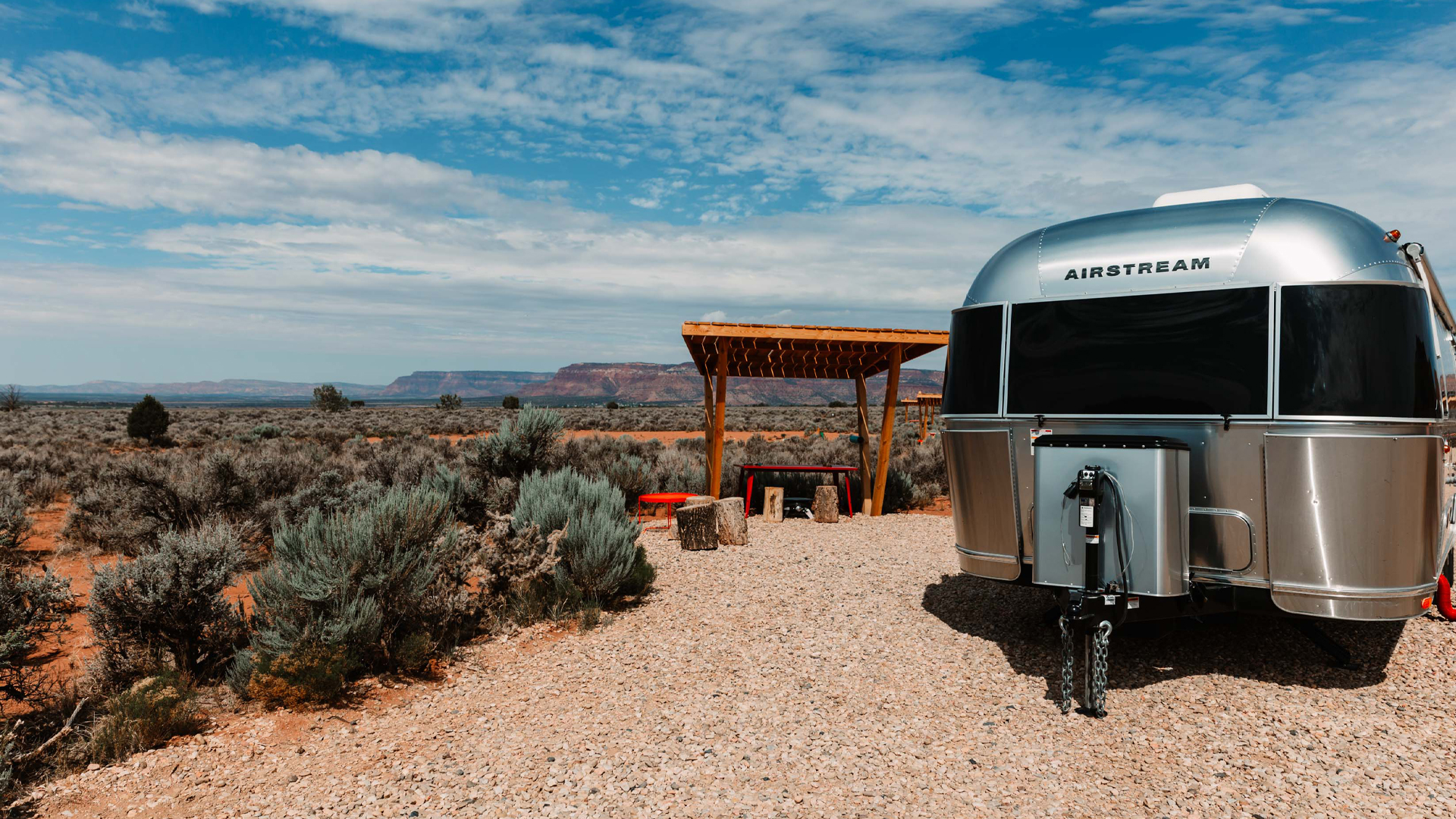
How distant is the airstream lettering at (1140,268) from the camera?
4359 mm

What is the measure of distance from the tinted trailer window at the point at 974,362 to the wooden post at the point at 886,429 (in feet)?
20.0

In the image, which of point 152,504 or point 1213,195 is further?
point 152,504

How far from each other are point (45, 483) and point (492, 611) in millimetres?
9947

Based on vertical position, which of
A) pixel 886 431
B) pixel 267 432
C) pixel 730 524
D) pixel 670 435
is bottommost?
pixel 670 435

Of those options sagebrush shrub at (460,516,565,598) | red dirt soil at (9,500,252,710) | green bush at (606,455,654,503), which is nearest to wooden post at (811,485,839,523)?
green bush at (606,455,654,503)

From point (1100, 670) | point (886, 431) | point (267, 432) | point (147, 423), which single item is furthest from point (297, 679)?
point (267, 432)

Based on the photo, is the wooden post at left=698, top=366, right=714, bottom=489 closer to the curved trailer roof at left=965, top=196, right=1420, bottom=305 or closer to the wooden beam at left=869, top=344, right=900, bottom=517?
the wooden beam at left=869, top=344, right=900, bottom=517

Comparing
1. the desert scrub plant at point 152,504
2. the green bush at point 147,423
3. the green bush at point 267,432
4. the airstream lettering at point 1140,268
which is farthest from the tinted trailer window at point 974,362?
the green bush at point 147,423

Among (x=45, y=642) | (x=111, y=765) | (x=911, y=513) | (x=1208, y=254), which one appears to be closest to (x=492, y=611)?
(x=111, y=765)

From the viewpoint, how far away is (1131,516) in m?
4.21

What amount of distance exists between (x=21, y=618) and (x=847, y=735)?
479 centimetres

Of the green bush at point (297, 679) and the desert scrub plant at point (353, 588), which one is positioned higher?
the desert scrub plant at point (353, 588)

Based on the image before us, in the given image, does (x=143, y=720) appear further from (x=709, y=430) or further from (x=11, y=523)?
(x=709, y=430)

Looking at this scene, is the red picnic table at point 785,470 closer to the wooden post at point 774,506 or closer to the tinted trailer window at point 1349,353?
the wooden post at point 774,506
